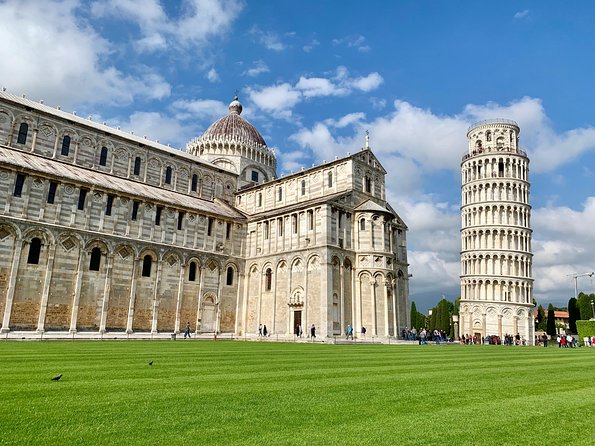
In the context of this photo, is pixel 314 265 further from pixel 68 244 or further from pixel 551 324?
pixel 551 324

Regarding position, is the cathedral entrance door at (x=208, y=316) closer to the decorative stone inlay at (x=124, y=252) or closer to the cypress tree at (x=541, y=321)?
the decorative stone inlay at (x=124, y=252)

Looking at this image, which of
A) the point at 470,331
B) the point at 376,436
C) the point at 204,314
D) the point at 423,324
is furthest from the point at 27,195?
the point at 423,324

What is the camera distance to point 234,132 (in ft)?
192

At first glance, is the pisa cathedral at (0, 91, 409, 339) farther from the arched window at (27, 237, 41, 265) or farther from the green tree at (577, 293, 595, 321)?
the green tree at (577, 293, 595, 321)

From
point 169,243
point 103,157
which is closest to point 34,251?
point 169,243

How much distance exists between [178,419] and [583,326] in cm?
5223

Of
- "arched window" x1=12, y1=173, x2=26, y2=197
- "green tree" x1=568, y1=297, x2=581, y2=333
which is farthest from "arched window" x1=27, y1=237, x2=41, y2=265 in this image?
"green tree" x1=568, y1=297, x2=581, y2=333

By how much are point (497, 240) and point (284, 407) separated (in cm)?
7047

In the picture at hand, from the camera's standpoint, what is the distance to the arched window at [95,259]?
119 ft

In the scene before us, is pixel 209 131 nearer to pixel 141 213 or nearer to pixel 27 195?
pixel 141 213

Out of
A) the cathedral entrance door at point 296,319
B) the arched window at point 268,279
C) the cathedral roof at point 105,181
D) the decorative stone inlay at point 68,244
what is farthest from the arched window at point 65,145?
the cathedral entrance door at point 296,319

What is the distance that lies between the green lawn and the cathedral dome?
4783 cm

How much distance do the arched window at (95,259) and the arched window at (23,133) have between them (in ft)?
39.3

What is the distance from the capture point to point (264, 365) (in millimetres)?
13789
